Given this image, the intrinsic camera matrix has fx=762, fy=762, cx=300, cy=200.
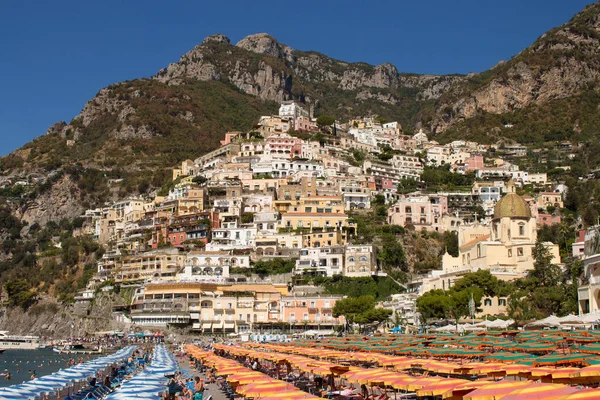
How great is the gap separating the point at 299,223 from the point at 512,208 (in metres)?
30.8

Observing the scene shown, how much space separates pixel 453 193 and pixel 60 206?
248ft

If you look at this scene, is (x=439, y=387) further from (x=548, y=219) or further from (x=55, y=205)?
(x=55, y=205)

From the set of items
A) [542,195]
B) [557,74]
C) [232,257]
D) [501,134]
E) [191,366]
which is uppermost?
[557,74]

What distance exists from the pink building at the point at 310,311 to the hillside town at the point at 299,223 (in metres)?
0.12

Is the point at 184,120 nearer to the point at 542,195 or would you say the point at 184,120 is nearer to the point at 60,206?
the point at 60,206

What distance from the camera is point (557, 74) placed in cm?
17375

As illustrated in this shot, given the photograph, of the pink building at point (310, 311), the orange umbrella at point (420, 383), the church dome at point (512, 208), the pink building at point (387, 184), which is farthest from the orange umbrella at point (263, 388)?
the pink building at point (387, 184)

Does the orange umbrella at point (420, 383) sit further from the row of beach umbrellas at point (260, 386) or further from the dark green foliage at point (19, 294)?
the dark green foliage at point (19, 294)

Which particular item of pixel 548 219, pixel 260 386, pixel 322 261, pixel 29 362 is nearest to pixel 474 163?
pixel 548 219

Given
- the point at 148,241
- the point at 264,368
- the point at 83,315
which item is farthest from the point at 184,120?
the point at 264,368

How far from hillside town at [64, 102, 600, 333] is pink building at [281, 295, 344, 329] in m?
0.12

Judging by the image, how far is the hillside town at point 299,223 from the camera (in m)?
83.5

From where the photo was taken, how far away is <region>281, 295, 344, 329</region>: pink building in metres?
85.2

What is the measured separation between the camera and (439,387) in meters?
25.3
